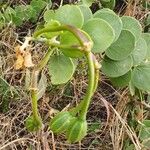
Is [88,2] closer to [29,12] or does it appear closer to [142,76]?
[29,12]

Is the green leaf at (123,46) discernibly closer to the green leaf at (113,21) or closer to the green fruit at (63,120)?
the green leaf at (113,21)

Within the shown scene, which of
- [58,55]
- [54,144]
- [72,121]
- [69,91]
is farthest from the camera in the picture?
[69,91]

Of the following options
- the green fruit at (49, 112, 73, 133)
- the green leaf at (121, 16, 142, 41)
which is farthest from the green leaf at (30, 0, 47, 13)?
the green fruit at (49, 112, 73, 133)

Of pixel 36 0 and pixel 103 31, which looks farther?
pixel 36 0

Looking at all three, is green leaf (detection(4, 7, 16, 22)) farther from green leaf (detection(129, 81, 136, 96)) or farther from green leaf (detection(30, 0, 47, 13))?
green leaf (detection(129, 81, 136, 96))

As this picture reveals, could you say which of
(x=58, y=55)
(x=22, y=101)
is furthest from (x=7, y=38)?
(x=58, y=55)

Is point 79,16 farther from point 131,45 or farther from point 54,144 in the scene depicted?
point 54,144
